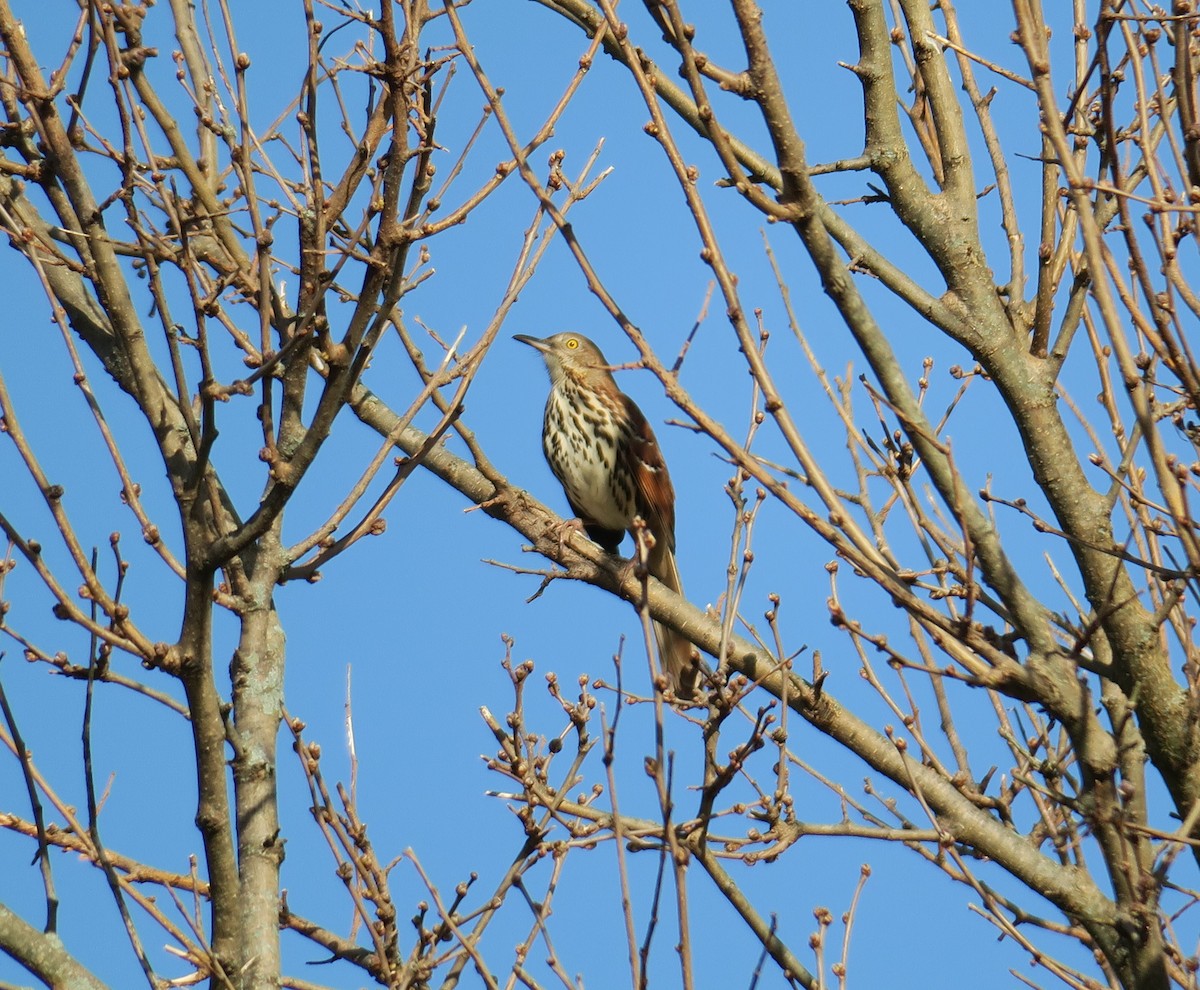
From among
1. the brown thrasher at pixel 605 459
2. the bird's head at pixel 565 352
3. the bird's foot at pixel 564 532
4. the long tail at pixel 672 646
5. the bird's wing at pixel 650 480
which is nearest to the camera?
the bird's foot at pixel 564 532

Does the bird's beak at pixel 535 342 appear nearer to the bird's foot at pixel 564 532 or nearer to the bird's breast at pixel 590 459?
the bird's breast at pixel 590 459

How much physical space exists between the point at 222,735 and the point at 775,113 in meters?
1.55

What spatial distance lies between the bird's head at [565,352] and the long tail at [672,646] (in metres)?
1.26

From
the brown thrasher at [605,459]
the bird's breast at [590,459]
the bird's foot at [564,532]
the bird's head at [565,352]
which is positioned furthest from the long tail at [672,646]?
the bird's head at [565,352]

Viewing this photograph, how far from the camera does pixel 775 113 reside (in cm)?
263

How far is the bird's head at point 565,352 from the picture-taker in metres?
7.18

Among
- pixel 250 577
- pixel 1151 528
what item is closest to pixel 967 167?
pixel 1151 528

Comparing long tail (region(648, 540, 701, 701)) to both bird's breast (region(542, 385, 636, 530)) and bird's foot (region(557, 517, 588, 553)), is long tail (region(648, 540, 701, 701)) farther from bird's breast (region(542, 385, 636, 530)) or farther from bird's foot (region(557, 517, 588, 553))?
bird's foot (region(557, 517, 588, 553))

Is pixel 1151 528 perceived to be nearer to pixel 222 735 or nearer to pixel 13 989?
pixel 222 735

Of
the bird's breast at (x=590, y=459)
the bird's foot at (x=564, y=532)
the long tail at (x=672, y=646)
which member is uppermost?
the bird's breast at (x=590, y=459)

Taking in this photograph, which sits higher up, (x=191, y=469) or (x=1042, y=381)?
(x=1042, y=381)

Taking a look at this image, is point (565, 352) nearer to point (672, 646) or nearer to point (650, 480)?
point (650, 480)

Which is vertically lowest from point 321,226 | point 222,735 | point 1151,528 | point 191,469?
point 222,735

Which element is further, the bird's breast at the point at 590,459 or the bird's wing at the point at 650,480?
the bird's breast at the point at 590,459
